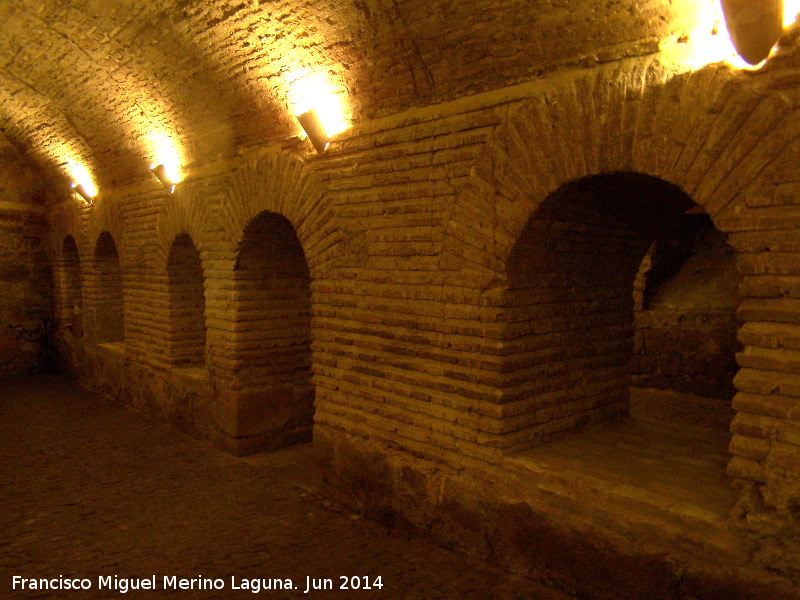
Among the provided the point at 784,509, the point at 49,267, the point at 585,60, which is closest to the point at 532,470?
the point at 784,509

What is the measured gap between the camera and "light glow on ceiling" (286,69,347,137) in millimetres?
4789

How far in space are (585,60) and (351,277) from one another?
7.24 feet

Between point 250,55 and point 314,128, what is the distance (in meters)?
0.88

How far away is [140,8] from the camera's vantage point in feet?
17.7

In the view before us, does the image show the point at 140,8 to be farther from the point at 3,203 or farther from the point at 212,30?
the point at 3,203

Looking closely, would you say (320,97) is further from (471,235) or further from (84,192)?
(84,192)

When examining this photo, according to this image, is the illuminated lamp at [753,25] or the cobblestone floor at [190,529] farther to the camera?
the cobblestone floor at [190,529]

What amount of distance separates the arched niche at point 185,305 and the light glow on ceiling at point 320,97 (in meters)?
2.82

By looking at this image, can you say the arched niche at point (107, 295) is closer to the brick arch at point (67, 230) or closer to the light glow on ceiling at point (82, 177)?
the brick arch at point (67, 230)

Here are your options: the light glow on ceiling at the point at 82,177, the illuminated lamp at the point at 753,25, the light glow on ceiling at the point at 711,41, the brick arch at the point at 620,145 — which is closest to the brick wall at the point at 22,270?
the light glow on ceiling at the point at 82,177

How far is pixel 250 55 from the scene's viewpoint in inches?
200

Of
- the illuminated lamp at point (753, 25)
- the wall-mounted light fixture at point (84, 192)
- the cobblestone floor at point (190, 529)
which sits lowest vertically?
the cobblestone floor at point (190, 529)

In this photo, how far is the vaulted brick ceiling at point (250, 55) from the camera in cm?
346

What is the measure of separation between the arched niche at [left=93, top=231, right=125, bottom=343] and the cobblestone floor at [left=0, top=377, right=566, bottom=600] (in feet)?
8.78
